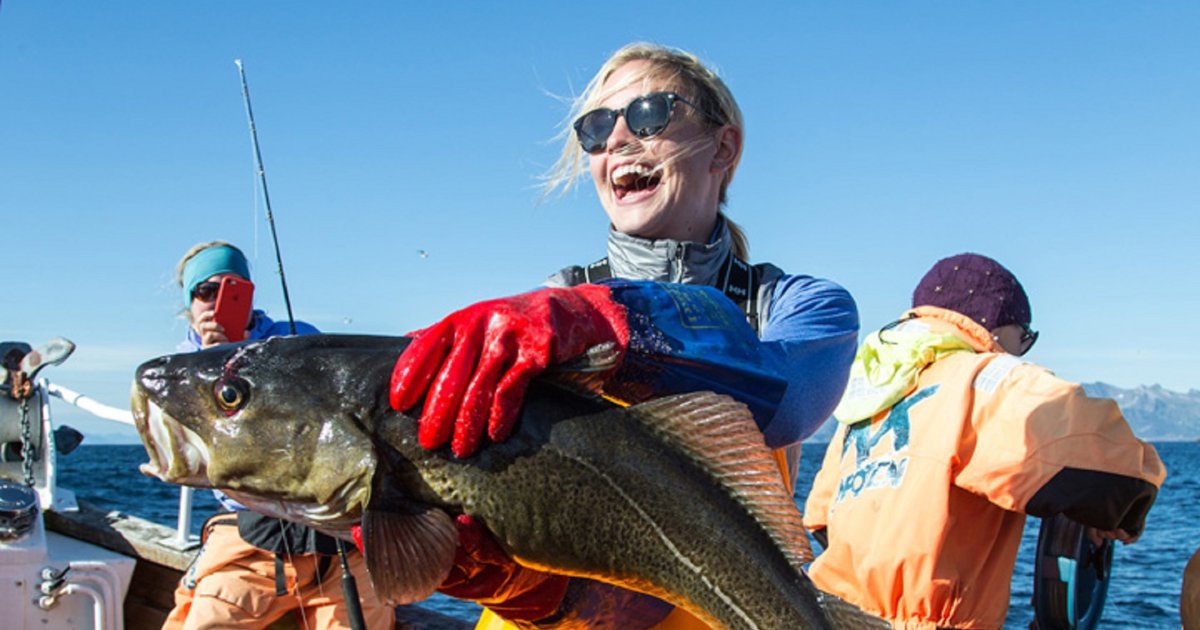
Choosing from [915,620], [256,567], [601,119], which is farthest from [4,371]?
[915,620]

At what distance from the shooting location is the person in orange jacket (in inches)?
159

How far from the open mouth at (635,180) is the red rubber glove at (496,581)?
1.15m

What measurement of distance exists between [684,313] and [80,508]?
6315 millimetres

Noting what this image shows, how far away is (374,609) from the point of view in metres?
5.58

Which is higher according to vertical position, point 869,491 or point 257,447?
point 257,447

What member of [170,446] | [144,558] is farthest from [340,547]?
[144,558]

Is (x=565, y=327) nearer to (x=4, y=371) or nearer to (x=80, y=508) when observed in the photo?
(x=4, y=371)

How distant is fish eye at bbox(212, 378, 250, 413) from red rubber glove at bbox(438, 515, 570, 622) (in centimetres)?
52

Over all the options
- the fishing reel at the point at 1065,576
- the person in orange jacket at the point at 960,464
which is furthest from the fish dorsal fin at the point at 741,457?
the fishing reel at the point at 1065,576

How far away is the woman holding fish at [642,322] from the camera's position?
2027 mm

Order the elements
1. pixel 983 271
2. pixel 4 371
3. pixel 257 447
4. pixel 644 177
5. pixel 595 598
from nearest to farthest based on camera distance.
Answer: pixel 257 447 → pixel 595 598 → pixel 644 177 → pixel 983 271 → pixel 4 371

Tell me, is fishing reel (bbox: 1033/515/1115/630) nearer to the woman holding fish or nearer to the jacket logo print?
the jacket logo print

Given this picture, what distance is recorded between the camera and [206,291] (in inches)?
218

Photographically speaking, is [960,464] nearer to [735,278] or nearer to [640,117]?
[735,278]
